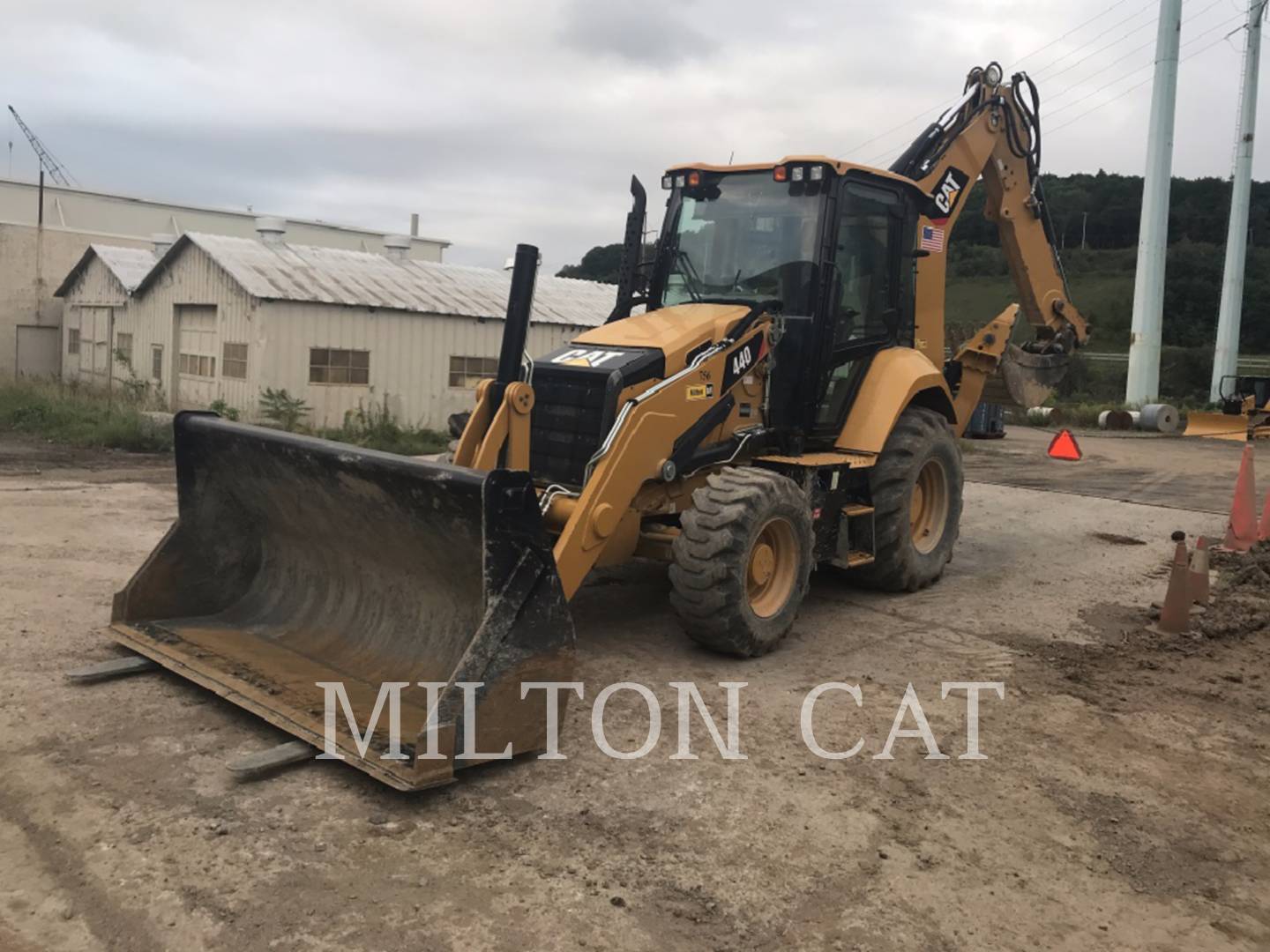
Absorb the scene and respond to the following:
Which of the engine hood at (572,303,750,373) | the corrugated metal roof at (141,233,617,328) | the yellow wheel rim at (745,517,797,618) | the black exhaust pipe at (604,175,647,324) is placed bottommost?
the yellow wheel rim at (745,517,797,618)

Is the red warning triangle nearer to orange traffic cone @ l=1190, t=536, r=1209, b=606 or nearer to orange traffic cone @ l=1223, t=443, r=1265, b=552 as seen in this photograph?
orange traffic cone @ l=1223, t=443, r=1265, b=552

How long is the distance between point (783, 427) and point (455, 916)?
4.30 metres

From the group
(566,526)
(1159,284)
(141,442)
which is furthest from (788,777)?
(1159,284)

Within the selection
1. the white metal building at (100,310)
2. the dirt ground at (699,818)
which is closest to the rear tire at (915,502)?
the dirt ground at (699,818)

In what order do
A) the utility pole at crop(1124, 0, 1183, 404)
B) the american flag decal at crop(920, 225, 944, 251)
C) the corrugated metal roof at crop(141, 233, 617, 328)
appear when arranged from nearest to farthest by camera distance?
the american flag decal at crop(920, 225, 944, 251) < the corrugated metal roof at crop(141, 233, 617, 328) < the utility pole at crop(1124, 0, 1183, 404)

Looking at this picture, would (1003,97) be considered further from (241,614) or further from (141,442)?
(141,442)

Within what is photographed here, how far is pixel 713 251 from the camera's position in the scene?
735 cm

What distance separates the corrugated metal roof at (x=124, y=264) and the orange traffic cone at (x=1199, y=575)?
19.3m

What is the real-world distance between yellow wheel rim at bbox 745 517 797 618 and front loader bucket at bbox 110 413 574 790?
1799mm

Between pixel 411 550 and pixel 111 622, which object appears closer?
pixel 411 550

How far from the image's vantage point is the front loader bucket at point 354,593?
14.8 ft

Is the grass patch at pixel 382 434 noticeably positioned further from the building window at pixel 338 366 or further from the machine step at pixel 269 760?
the machine step at pixel 269 760

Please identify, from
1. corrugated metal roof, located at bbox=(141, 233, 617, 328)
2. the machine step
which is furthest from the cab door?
corrugated metal roof, located at bbox=(141, 233, 617, 328)

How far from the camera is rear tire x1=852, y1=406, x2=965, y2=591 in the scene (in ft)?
24.6
